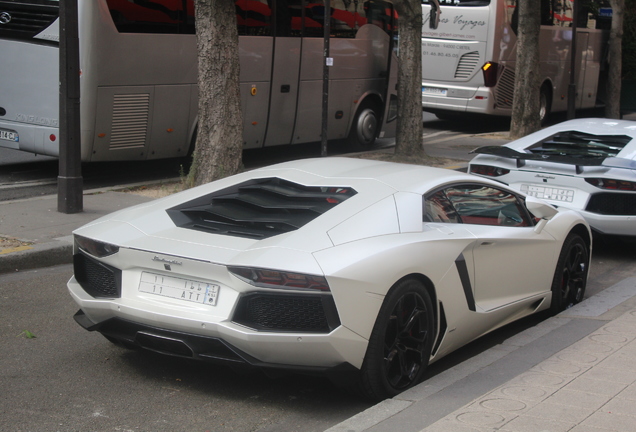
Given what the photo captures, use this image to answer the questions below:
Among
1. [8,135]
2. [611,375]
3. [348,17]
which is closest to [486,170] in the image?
[611,375]

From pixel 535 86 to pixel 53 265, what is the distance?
13.2 meters

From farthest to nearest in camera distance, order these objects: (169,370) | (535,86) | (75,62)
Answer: (535,86), (75,62), (169,370)

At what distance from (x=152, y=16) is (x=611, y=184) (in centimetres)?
702

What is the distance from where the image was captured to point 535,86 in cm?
1862

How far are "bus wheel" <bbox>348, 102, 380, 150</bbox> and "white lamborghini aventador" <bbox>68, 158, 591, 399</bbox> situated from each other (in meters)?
10.9

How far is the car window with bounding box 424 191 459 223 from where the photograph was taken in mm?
5294

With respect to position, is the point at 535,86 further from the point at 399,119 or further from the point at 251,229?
the point at 251,229

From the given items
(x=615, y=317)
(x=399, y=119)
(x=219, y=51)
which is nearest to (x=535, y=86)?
(x=399, y=119)

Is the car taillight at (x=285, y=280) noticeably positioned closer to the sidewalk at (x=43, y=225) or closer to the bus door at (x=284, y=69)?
the sidewalk at (x=43, y=225)

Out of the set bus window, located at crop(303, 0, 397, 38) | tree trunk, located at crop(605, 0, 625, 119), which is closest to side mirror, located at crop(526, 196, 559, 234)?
bus window, located at crop(303, 0, 397, 38)

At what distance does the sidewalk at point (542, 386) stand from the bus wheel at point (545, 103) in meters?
16.3

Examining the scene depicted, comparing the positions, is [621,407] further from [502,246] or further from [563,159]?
[563,159]

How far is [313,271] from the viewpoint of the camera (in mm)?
4312

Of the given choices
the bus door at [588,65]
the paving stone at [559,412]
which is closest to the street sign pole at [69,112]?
the paving stone at [559,412]
